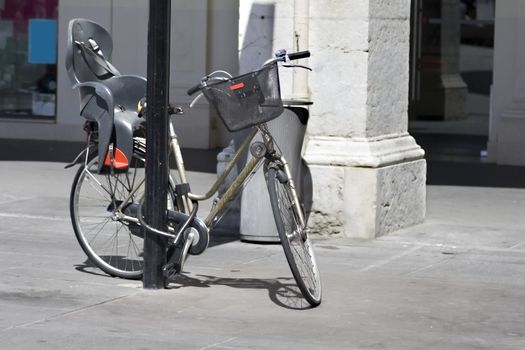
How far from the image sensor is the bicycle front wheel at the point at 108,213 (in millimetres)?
7375

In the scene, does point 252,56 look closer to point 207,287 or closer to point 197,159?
point 207,287

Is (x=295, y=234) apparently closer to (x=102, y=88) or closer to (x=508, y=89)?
(x=102, y=88)

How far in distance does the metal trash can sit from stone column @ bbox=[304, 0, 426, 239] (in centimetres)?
32

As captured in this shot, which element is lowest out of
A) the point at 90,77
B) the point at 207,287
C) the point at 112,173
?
the point at 207,287

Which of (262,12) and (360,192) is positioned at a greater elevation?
(262,12)

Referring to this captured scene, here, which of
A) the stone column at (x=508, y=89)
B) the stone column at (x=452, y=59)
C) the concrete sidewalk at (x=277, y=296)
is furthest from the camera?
the stone column at (x=452, y=59)

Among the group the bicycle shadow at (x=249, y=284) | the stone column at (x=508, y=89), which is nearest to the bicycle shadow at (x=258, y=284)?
the bicycle shadow at (x=249, y=284)

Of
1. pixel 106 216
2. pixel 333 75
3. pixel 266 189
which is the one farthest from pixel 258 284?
pixel 333 75

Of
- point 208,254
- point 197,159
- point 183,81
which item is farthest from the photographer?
point 183,81

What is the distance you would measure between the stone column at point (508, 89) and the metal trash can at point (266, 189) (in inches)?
208

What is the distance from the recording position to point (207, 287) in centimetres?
736

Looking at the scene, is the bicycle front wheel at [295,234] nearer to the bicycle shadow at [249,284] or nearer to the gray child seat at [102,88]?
the bicycle shadow at [249,284]

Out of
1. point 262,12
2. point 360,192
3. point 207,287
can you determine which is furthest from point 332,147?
point 207,287

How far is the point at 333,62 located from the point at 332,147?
606 mm
